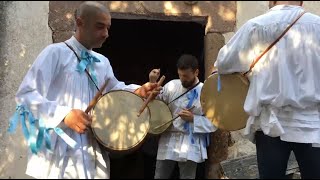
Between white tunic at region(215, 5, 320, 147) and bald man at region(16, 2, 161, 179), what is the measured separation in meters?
0.83

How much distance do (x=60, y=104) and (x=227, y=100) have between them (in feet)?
3.76

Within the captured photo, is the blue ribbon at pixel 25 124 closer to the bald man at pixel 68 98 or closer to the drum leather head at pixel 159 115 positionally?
the bald man at pixel 68 98

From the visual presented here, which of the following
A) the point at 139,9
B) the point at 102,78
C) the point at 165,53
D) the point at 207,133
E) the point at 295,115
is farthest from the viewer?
the point at 165,53

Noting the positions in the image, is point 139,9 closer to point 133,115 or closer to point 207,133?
point 207,133

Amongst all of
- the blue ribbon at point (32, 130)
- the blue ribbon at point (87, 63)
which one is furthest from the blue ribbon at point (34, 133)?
the blue ribbon at point (87, 63)

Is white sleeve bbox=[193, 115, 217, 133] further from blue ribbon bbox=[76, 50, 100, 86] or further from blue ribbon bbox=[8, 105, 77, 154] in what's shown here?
blue ribbon bbox=[8, 105, 77, 154]

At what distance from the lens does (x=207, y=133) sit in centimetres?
498

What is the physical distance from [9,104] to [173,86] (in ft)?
5.22

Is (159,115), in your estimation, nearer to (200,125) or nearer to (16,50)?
(200,125)

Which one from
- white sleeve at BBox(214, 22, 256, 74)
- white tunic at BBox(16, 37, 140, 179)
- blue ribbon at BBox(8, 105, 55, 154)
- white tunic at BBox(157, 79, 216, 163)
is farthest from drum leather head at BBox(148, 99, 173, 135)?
blue ribbon at BBox(8, 105, 55, 154)

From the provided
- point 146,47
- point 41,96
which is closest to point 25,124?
point 41,96

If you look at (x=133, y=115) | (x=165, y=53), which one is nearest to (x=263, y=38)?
(x=133, y=115)

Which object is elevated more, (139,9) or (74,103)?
(139,9)

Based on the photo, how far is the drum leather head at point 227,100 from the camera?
3.49 m
